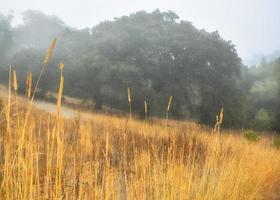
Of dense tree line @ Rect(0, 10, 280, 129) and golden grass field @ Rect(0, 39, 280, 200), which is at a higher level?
dense tree line @ Rect(0, 10, 280, 129)

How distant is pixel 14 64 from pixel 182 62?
842 cm

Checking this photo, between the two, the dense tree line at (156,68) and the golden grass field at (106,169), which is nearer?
the golden grass field at (106,169)

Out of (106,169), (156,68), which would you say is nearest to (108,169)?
(106,169)

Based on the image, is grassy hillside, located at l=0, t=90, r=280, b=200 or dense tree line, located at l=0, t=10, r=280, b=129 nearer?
grassy hillside, located at l=0, t=90, r=280, b=200

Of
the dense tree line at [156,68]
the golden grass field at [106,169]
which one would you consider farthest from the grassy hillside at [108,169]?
the dense tree line at [156,68]

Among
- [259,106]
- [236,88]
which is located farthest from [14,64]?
[259,106]

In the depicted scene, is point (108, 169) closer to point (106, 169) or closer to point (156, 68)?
point (106, 169)

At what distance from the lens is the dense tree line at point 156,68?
13.8 meters

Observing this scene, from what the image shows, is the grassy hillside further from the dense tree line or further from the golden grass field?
the dense tree line

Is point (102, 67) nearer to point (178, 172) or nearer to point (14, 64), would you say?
point (14, 64)

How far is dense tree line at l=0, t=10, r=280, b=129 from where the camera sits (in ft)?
45.4

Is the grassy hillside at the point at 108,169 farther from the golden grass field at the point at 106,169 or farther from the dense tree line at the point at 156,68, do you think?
the dense tree line at the point at 156,68

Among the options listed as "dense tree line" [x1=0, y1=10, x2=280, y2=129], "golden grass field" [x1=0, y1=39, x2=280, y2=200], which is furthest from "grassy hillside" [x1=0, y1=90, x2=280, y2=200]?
"dense tree line" [x1=0, y1=10, x2=280, y2=129]

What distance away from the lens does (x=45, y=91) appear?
16.9 meters
